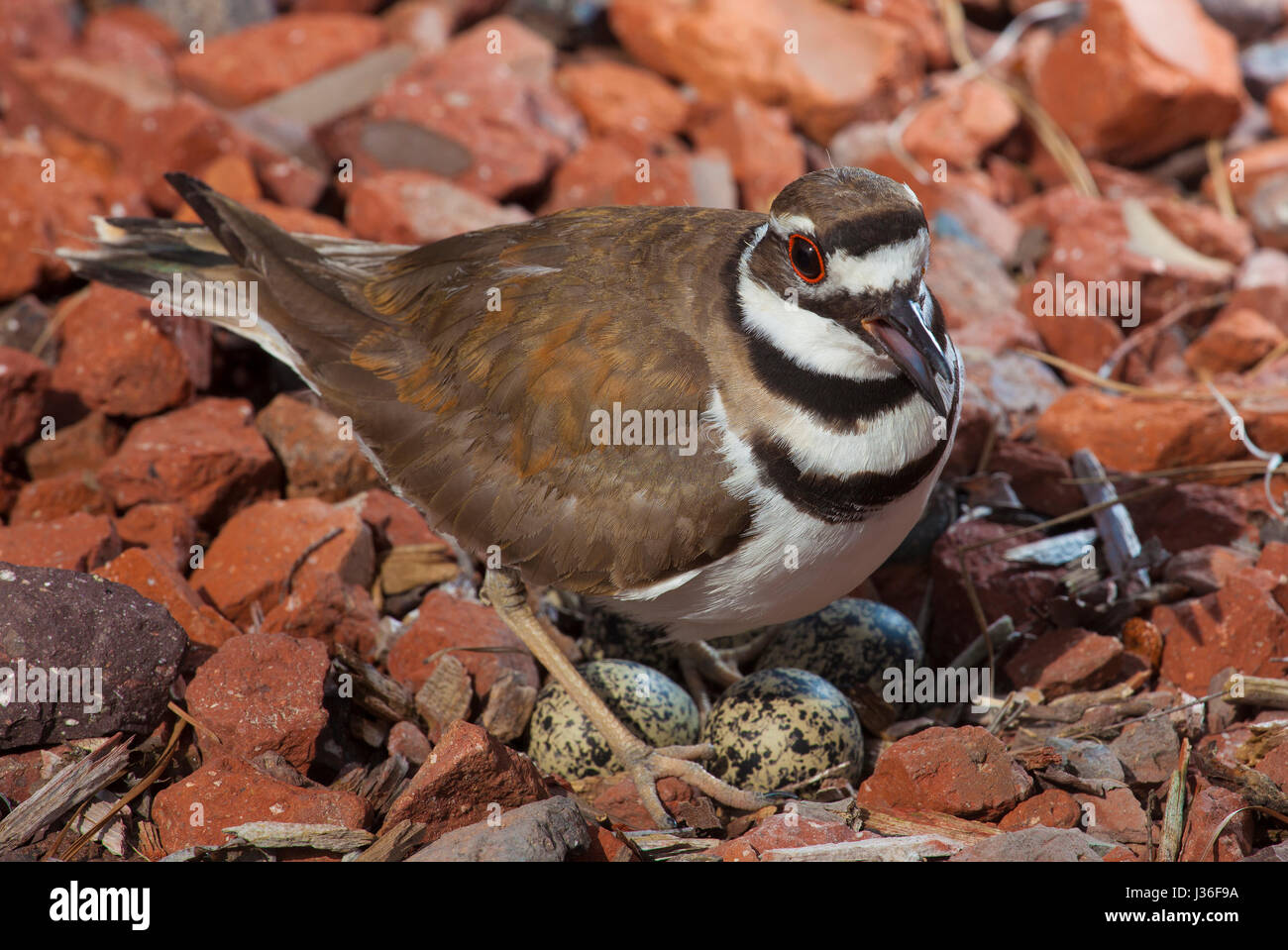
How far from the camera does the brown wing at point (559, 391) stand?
12.4 ft

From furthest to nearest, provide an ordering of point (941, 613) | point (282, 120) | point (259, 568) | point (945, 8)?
point (945, 8), point (282, 120), point (941, 613), point (259, 568)

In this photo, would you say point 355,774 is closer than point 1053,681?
Yes

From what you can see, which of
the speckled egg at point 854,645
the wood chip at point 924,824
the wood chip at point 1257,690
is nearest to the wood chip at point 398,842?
the wood chip at point 924,824

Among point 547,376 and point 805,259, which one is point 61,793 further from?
point 805,259

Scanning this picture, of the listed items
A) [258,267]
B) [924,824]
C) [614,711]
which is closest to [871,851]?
[924,824]

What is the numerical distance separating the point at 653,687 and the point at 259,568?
159cm

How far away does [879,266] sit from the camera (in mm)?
3365

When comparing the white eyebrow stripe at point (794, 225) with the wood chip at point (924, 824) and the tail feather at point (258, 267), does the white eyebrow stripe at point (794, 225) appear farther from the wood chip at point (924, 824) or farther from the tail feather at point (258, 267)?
the wood chip at point (924, 824)

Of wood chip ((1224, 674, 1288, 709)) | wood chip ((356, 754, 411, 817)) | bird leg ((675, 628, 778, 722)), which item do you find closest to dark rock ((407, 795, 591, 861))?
wood chip ((356, 754, 411, 817))

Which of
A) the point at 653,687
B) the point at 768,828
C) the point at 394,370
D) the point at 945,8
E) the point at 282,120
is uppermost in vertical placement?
the point at 945,8

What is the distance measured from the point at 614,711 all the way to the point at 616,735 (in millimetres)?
182

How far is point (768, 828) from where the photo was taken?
3775 mm

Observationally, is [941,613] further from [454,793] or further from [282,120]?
[282,120]

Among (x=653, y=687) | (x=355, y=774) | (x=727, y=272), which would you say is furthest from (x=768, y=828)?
(x=727, y=272)
